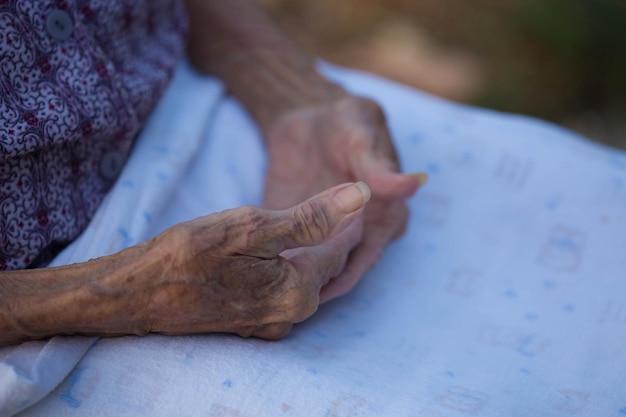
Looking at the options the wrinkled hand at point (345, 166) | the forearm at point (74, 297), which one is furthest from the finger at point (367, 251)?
the forearm at point (74, 297)

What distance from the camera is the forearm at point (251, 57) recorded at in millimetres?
1312

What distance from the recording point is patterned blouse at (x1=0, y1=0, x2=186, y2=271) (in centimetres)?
84

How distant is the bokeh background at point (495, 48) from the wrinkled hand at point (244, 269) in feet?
5.21

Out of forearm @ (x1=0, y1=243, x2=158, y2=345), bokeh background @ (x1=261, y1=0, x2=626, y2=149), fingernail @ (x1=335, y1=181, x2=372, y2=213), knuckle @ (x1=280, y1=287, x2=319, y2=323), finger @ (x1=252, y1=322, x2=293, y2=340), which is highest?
fingernail @ (x1=335, y1=181, x2=372, y2=213)

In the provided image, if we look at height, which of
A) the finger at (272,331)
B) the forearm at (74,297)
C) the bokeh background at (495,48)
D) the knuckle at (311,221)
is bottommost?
the bokeh background at (495,48)

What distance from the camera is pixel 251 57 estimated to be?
4.54 feet

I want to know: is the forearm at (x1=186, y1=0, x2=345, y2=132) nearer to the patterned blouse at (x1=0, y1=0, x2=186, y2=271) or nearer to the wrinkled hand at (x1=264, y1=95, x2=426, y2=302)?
the wrinkled hand at (x1=264, y1=95, x2=426, y2=302)

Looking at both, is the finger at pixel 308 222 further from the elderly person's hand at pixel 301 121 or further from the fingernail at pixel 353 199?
the elderly person's hand at pixel 301 121

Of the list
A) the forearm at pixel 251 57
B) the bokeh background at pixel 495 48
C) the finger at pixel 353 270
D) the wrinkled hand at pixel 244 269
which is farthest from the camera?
the bokeh background at pixel 495 48

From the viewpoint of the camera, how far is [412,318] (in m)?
1.02

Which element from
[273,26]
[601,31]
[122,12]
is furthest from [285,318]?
[601,31]

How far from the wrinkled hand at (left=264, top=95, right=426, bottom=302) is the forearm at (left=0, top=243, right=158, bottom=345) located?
29 centimetres

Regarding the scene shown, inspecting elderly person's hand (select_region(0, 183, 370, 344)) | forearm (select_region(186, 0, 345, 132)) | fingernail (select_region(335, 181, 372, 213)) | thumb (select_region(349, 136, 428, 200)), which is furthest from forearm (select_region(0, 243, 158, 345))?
forearm (select_region(186, 0, 345, 132))

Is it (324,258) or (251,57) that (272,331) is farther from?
(251,57)
